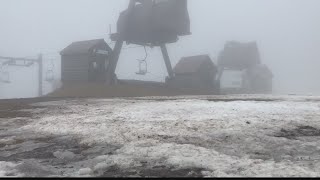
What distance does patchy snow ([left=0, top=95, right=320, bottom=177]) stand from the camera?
4402mm

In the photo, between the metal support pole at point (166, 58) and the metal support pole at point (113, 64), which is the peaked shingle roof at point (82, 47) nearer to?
the metal support pole at point (113, 64)

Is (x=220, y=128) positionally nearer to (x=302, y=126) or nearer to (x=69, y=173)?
(x=302, y=126)

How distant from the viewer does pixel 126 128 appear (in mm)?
6902

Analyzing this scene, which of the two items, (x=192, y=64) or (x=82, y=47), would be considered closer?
(x=82, y=47)

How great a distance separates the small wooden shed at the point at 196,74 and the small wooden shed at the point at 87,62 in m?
7.19

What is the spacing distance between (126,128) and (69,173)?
8.62 ft

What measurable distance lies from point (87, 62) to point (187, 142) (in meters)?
27.9

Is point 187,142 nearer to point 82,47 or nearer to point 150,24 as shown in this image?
point 150,24

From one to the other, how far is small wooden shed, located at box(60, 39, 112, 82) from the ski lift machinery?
1.66 m

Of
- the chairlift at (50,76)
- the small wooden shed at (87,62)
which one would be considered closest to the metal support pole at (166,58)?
the small wooden shed at (87,62)

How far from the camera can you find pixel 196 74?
3709cm

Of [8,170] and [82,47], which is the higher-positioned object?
[82,47]

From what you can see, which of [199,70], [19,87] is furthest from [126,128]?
[19,87]

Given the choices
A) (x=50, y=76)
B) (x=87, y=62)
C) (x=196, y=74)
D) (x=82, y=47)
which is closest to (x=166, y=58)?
(x=196, y=74)
